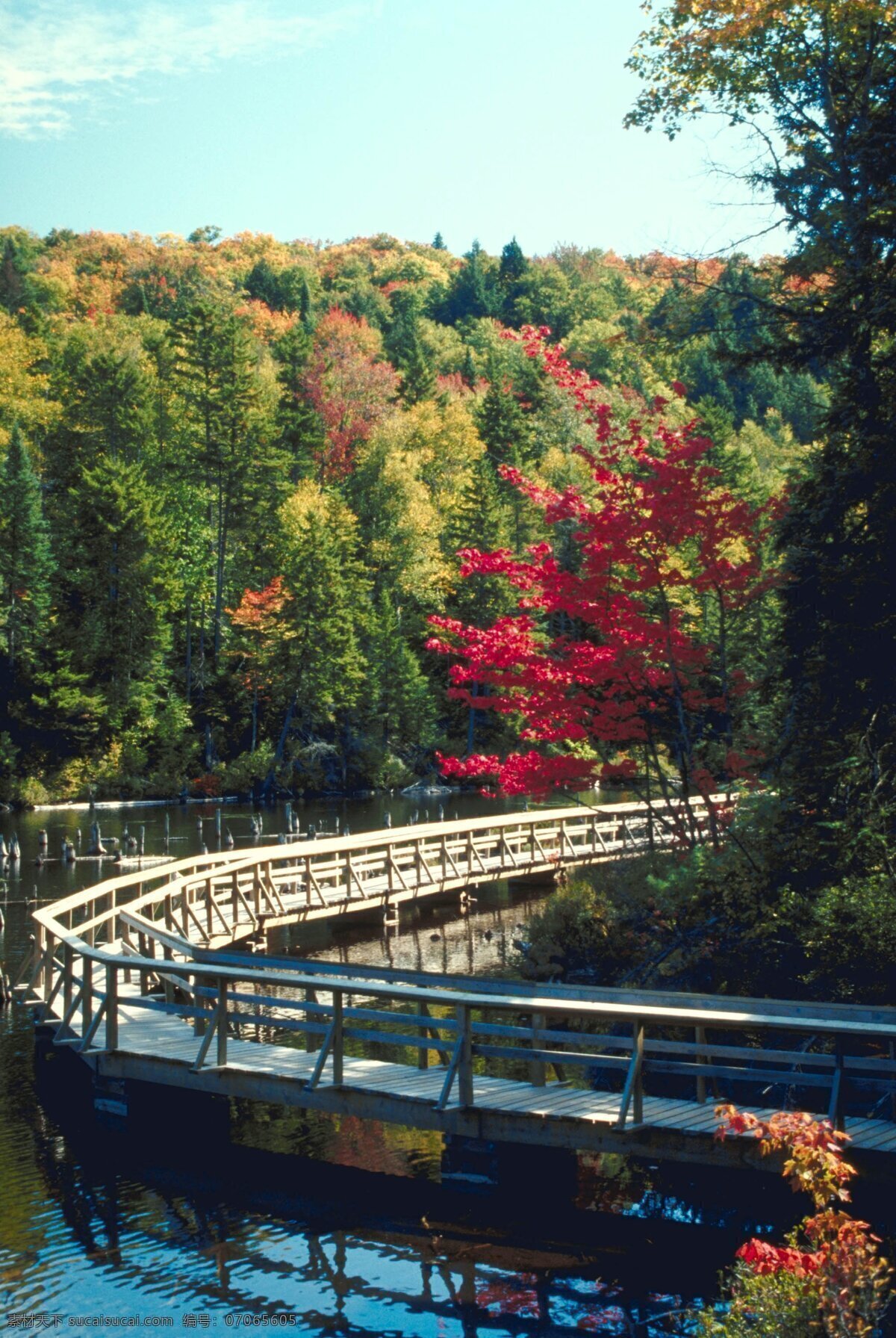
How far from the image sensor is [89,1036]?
1330cm

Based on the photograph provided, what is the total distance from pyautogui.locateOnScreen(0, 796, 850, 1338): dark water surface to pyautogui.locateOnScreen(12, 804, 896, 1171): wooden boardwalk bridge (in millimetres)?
668

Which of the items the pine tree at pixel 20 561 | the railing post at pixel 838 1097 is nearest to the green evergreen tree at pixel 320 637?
the pine tree at pixel 20 561

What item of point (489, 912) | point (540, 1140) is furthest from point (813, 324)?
point (489, 912)

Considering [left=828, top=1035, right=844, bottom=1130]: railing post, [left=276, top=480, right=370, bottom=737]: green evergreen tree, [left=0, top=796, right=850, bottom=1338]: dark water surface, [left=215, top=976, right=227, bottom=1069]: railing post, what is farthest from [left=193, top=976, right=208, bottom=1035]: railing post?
[left=276, top=480, right=370, bottom=737]: green evergreen tree

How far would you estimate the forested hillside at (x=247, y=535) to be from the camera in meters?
53.6

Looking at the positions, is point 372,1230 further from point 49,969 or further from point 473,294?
point 473,294

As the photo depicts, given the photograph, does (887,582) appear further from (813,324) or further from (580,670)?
(580,670)

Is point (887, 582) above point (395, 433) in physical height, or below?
below

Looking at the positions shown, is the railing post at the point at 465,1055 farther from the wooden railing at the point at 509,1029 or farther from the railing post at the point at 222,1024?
the railing post at the point at 222,1024

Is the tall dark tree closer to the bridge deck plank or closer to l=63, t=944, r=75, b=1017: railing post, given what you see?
the bridge deck plank

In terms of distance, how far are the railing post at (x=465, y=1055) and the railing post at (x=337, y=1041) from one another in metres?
1.20

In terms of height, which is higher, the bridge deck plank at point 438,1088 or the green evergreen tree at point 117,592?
the green evergreen tree at point 117,592

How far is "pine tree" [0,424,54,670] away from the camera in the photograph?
5316 centimetres

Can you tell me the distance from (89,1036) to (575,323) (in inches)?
4018
